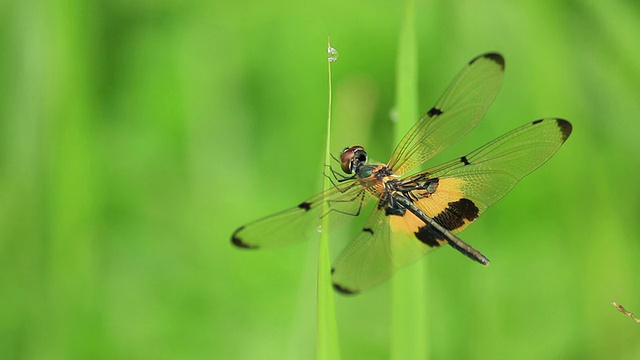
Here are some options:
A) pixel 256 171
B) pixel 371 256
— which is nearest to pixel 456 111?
pixel 371 256

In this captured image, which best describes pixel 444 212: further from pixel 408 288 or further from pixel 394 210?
pixel 408 288

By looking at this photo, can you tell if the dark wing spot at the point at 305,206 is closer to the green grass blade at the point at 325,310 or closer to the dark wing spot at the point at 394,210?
the dark wing spot at the point at 394,210

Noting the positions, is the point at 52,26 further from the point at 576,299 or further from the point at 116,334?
the point at 576,299

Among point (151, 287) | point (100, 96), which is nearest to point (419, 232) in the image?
point (151, 287)

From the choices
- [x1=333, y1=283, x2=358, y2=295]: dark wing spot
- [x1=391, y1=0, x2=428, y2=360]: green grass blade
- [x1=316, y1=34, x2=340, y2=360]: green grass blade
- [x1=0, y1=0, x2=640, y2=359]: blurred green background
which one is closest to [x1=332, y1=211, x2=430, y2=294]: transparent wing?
[x1=333, y1=283, x2=358, y2=295]: dark wing spot

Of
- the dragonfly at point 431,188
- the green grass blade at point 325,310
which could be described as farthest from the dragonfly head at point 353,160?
the green grass blade at point 325,310
